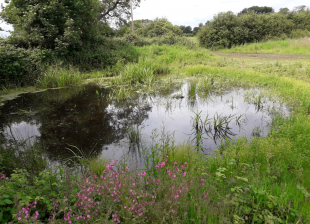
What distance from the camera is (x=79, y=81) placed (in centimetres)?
959

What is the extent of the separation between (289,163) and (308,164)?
26 centimetres

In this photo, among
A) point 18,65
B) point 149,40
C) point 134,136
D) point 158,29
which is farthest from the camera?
point 158,29

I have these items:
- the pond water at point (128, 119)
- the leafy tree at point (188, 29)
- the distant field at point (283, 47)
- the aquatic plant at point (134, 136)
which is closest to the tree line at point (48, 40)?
the pond water at point (128, 119)

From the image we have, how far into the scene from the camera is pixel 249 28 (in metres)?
21.7

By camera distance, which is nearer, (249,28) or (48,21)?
(48,21)

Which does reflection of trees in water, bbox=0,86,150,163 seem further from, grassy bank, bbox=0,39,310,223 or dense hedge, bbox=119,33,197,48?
dense hedge, bbox=119,33,197,48

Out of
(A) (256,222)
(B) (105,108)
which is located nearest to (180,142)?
(A) (256,222)

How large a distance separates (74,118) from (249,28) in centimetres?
2214

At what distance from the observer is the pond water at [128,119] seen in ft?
14.5

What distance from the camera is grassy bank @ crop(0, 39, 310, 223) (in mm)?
1930

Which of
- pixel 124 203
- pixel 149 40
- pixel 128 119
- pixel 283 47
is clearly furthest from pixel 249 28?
pixel 124 203

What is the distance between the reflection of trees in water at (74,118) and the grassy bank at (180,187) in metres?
0.91

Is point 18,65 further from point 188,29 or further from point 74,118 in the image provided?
point 188,29

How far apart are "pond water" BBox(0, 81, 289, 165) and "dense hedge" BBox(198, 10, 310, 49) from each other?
15445 millimetres
